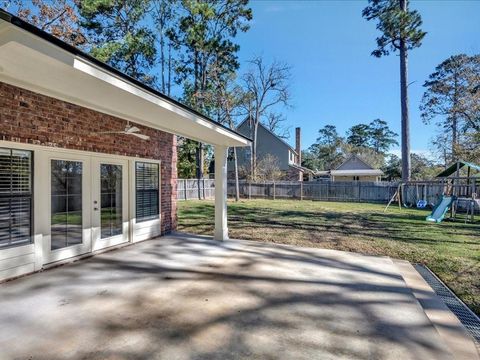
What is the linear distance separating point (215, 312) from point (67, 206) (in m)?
3.32

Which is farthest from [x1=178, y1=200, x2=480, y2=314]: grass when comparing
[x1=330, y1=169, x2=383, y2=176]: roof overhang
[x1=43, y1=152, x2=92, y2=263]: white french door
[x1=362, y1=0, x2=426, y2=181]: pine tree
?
[x1=330, y1=169, x2=383, y2=176]: roof overhang

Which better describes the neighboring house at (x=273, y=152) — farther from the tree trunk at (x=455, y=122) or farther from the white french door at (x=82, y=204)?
the white french door at (x=82, y=204)

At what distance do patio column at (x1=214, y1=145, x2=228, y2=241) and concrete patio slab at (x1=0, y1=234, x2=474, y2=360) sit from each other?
65.1 inches

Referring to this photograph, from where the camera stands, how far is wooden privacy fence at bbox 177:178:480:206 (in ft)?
56.2

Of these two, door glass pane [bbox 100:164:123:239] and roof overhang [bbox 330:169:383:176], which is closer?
door glass pane [bbox 100:164:123:239]

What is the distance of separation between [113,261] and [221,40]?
2091cm

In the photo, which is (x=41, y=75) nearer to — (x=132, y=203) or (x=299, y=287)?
(x=132, y=203)

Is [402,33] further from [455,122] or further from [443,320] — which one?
[443,320]

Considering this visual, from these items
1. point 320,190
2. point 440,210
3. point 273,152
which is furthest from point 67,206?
point 273,152

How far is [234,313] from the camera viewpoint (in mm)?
3082

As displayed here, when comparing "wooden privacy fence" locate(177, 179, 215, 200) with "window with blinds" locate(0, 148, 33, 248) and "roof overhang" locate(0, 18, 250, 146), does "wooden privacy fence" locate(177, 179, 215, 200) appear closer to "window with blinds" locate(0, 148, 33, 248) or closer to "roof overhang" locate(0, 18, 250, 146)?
"roof overhang" locate(0, 18, 250, 146)

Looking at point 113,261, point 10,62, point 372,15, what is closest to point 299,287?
point 113,261

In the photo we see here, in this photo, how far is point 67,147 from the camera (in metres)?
4.71

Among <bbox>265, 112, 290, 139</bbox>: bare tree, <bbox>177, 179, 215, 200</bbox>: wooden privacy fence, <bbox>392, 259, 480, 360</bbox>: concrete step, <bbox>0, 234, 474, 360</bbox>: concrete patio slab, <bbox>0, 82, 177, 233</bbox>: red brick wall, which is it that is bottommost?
<bbox>392, 259, 480, 360</bbox>: concrete step
